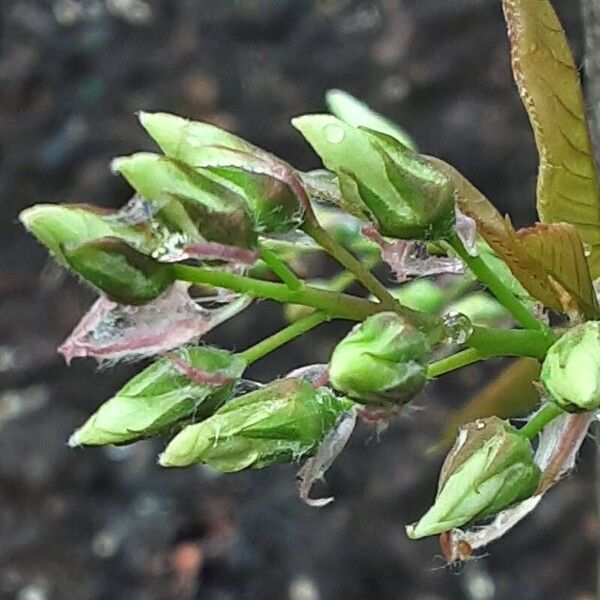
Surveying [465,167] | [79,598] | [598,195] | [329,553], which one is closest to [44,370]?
[79,598]

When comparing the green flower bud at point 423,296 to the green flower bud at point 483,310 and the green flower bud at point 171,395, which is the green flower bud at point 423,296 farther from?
the green flower bud at point 171,395

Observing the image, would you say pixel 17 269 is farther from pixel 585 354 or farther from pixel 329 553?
pixel 585 354

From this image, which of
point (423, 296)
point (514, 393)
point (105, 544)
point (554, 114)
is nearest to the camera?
point (554, 114)

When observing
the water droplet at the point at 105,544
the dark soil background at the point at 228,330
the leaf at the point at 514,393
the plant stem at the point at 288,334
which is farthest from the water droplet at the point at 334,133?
the water droplet at the point at 105,544

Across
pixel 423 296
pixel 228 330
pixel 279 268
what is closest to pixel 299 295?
pixel 279 268

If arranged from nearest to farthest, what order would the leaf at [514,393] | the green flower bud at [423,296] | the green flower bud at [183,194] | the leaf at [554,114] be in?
the green flower bud at [183,194], the leaf at [554,114], the leaf at [514,393], the green flower bud at [423,296]

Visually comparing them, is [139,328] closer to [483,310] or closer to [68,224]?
[68,224]
